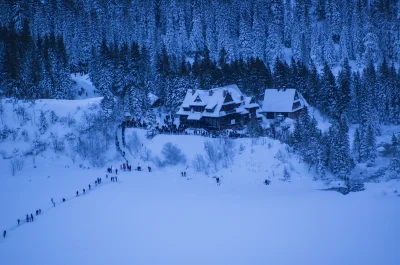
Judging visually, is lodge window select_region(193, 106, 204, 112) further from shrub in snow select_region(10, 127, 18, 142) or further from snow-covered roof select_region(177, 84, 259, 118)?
shrub in snow select_region(10, 127, 18, 142)

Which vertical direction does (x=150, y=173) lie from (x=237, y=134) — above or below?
Result: below

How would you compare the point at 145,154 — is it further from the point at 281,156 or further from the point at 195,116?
the point at 281,156

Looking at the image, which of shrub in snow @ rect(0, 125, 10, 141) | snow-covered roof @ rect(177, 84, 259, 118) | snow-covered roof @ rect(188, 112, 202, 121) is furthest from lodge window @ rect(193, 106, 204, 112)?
shrub in snow @ rect(0, 125, 10, 141)

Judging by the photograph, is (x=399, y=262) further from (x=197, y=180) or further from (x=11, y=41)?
(x=11, y=41)

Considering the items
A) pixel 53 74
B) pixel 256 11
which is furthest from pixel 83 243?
pixel 256 11

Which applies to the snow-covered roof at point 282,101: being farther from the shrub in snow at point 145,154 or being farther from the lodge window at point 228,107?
the shrub in snow at point 145,154

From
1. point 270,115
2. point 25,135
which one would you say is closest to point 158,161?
point 25,135
